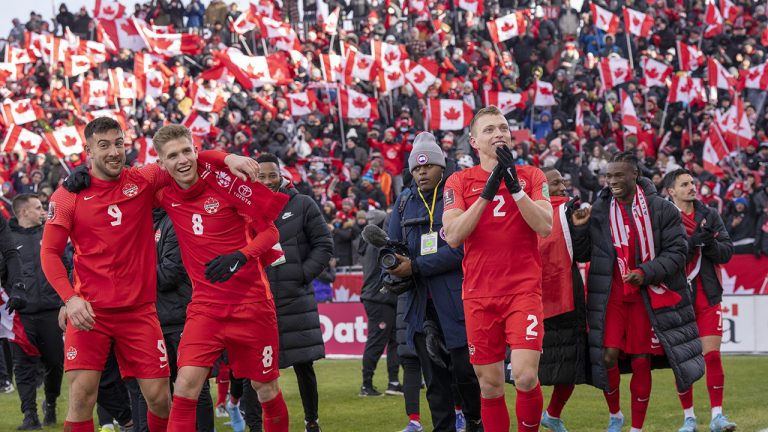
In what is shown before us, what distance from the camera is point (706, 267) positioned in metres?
10.6

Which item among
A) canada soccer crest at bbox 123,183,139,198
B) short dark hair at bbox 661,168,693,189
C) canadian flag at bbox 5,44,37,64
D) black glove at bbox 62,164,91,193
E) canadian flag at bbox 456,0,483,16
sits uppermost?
canadian flag at bbox 456,0,483,16

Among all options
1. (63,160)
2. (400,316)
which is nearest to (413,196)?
(400,316)

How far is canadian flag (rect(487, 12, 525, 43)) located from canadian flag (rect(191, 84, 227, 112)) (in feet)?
26.1

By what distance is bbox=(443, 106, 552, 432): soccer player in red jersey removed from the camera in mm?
7414

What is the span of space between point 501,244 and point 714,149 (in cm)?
1716

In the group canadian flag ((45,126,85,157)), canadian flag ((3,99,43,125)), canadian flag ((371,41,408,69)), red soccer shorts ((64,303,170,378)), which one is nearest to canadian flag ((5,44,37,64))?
canadian flag ((3,99,43,125))

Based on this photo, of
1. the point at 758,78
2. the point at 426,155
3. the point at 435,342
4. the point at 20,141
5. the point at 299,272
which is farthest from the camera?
the point at 758,78

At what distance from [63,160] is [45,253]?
18.4 meters

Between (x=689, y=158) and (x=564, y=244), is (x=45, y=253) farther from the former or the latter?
(x=689, y=158)

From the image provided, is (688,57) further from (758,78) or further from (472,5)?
(472,5)

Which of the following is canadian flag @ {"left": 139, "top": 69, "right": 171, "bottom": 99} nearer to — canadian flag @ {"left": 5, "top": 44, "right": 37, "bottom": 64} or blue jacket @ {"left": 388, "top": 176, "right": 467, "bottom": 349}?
canadian flag @ {"left": 5, "top": 44, "right": 37, "bottom": 64}

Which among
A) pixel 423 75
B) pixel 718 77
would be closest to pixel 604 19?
pixel 718 77

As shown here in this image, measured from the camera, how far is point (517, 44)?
31.6 metres

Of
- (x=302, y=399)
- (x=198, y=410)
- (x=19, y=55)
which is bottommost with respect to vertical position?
(x=302, y=399)
